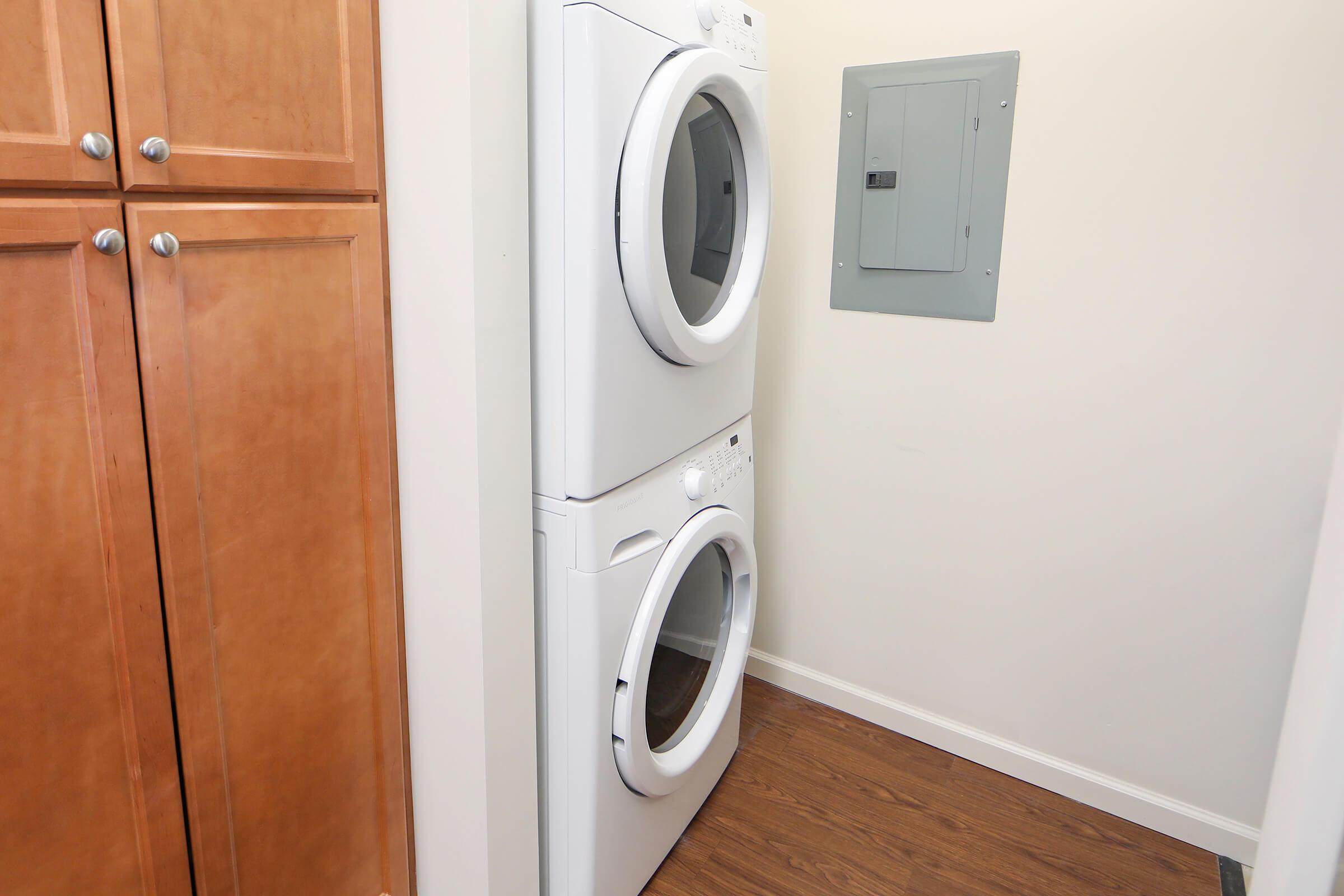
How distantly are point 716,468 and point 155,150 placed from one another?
1030mm

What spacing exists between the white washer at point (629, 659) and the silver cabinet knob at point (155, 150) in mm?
666

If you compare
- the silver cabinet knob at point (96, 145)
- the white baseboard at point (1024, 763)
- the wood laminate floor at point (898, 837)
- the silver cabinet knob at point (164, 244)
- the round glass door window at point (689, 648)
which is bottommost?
the wood laminate floor at point (898, 837)

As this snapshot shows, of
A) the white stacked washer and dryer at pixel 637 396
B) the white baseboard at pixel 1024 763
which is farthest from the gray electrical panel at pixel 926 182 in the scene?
the white baseboard at pixel 1024 763

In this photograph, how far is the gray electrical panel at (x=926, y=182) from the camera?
177 centimetres

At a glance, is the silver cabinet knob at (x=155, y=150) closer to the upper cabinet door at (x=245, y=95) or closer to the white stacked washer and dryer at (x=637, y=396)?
the upper cabinet door at (x=245, y=95)

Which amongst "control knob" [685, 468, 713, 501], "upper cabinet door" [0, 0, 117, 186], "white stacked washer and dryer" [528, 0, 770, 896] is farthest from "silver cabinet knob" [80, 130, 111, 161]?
"control knob" [685, 468, 713, 501]

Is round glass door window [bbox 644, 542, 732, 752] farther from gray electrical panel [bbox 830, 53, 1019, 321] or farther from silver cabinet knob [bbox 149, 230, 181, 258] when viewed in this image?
silver cabinet knob [bbox 149, 230, 181, 258]

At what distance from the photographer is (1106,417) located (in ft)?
5.76

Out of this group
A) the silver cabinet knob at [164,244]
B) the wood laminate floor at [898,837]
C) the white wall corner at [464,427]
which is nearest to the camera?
the silver cabinet knob at [164,244]

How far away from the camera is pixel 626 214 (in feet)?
3.97

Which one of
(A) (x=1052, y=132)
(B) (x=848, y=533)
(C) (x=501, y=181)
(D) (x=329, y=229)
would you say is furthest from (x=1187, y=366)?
(D) (x=329, y=229)

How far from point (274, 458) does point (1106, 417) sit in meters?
1.56

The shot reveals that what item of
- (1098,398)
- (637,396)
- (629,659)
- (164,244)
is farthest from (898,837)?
(164,244)

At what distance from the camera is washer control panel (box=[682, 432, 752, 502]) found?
154 centimetres
